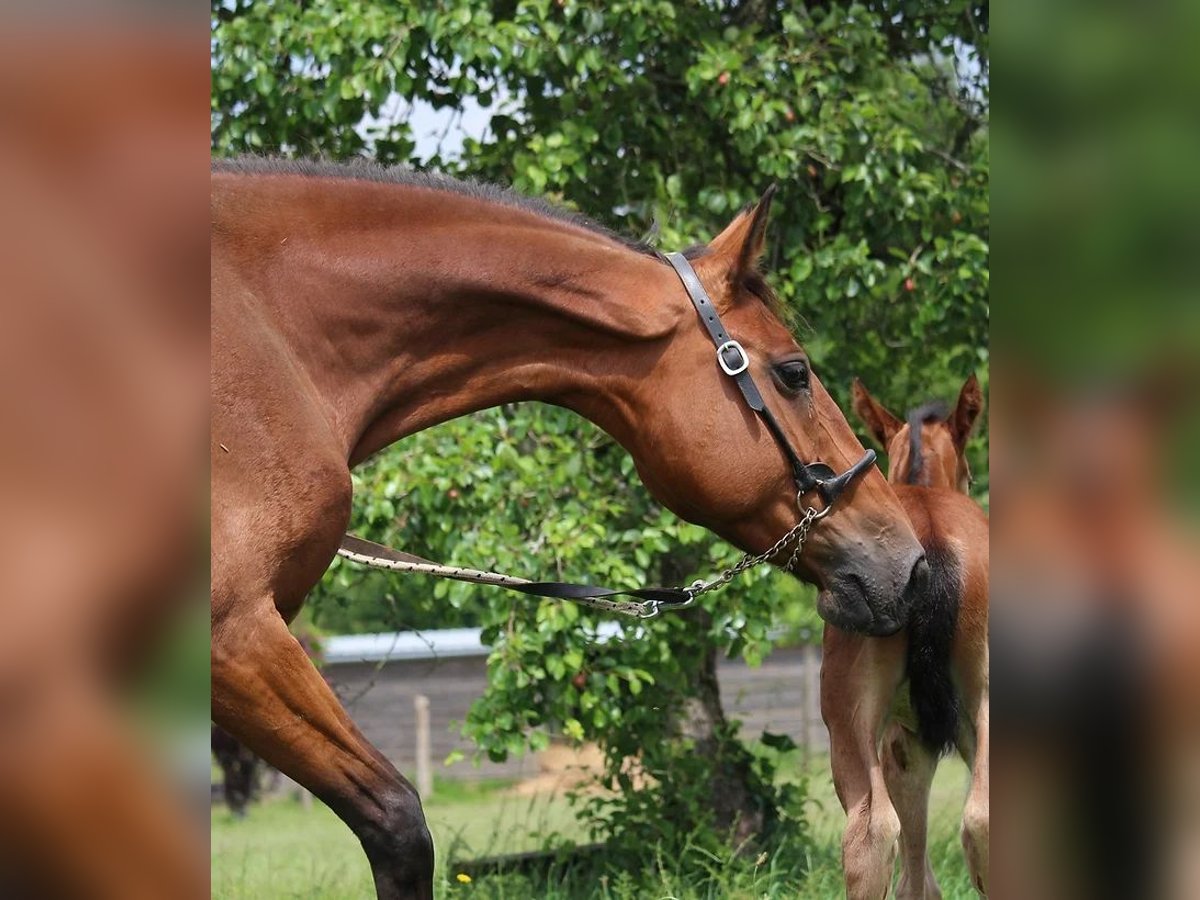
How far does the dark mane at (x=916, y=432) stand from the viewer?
4.79 m

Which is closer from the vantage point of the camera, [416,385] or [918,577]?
[416,385]

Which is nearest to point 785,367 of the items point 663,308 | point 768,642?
point 663,308

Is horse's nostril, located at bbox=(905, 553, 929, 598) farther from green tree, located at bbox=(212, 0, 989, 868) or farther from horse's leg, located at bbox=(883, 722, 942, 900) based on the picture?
green tree, located at bbox=(212, 0, 989, 868)

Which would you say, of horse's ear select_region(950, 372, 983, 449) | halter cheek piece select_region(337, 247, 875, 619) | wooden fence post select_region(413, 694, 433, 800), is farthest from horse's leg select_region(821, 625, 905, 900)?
wooden fence post select_region(413, 694, 433, 800)

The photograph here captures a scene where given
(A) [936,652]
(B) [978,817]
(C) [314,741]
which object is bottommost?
(B) [978,817]

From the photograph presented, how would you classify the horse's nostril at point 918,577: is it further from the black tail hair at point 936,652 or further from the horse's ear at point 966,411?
the horse's ear at point 966,411

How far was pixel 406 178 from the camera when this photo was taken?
2934 millimetres

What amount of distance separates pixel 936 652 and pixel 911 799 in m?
0.74

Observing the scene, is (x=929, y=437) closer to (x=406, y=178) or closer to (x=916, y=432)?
(x=916, y=432)
